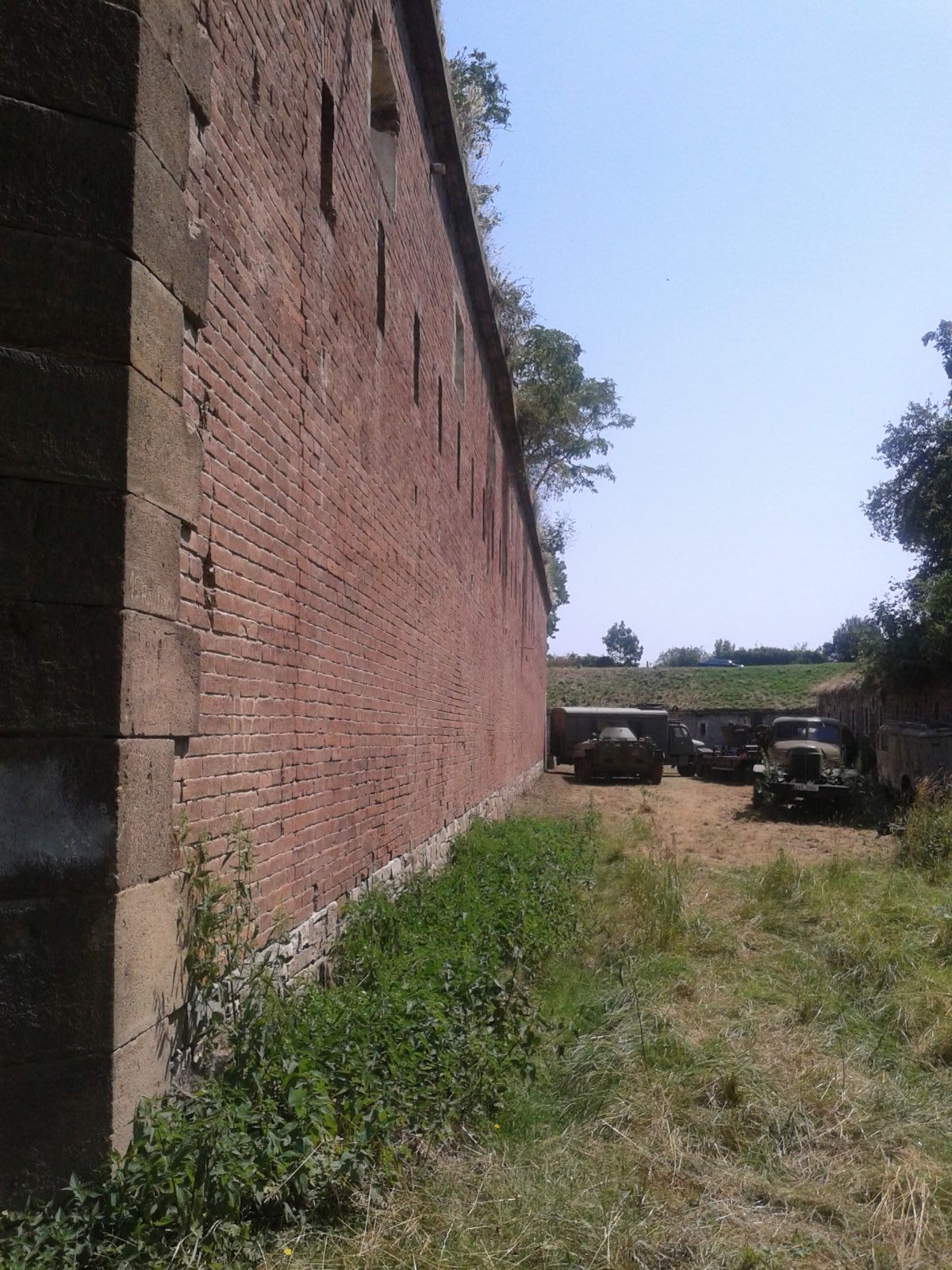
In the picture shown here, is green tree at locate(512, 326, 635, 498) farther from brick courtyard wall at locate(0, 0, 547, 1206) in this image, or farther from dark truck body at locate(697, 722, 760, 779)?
brick courtyard wall at locate(0, 0, 547, 1206)

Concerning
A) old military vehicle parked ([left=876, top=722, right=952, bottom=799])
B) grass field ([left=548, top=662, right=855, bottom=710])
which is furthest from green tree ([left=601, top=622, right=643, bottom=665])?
old military vehicle parked ([left=876, top=722, right=952, bottom=799])

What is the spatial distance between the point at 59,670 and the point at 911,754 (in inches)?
689

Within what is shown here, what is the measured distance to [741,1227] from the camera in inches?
148

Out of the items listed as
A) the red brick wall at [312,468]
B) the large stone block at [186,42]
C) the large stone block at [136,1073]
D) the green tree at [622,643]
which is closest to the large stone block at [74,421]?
the red brick wall at [312,468]

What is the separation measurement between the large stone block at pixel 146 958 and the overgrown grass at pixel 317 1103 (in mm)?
303

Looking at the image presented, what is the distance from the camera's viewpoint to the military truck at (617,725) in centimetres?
3697

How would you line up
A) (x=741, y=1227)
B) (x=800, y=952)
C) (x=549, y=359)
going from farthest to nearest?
1. (x=549, y=359)
2. (x=800, y=952)
3. (x=741, y=1227)

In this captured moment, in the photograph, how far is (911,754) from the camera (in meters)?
18.4

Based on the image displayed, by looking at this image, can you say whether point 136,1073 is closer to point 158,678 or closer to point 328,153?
point 158,678

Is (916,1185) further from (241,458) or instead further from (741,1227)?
(241,458)

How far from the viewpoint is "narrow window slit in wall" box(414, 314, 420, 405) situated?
29.2ft

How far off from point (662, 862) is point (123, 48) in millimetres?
8669

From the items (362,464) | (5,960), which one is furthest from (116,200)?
(362,464)

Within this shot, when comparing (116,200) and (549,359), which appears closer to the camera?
(116,200)
